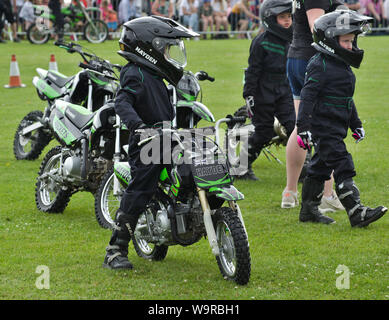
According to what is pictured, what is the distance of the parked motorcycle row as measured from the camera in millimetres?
5871

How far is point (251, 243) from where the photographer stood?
23.5 ft

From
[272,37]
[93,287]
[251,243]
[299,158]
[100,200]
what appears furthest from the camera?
[272,37]

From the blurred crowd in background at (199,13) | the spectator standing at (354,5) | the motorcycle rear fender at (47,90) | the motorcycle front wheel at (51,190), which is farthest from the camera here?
the blurred crowd in background at (199,13)

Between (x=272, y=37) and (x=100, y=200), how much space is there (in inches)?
122

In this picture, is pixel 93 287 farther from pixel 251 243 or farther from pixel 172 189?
pixel 251 243

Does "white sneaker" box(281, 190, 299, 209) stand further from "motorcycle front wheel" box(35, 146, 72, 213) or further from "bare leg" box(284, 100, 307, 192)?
"motorcycle front wheel" box(35, 146, 72, 213)

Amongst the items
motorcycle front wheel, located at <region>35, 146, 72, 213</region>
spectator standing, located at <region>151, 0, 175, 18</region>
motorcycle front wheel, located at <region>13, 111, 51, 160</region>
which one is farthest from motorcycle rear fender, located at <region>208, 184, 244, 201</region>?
spectator standing, located at <region>151, 0, 175, 18</region>

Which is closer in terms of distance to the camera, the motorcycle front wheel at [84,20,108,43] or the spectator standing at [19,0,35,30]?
the motorcycle front wheel at [84,20,108,43]

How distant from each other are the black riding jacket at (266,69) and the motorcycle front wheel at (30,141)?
10.4 ft

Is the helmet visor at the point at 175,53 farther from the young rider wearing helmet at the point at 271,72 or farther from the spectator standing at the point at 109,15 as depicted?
the spectator standing at the point at 109,15

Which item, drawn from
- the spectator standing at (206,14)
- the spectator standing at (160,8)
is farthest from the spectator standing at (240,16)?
the spectator standing at (160,8)

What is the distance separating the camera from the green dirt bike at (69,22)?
86.3ft

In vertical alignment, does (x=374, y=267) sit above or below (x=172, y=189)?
below
